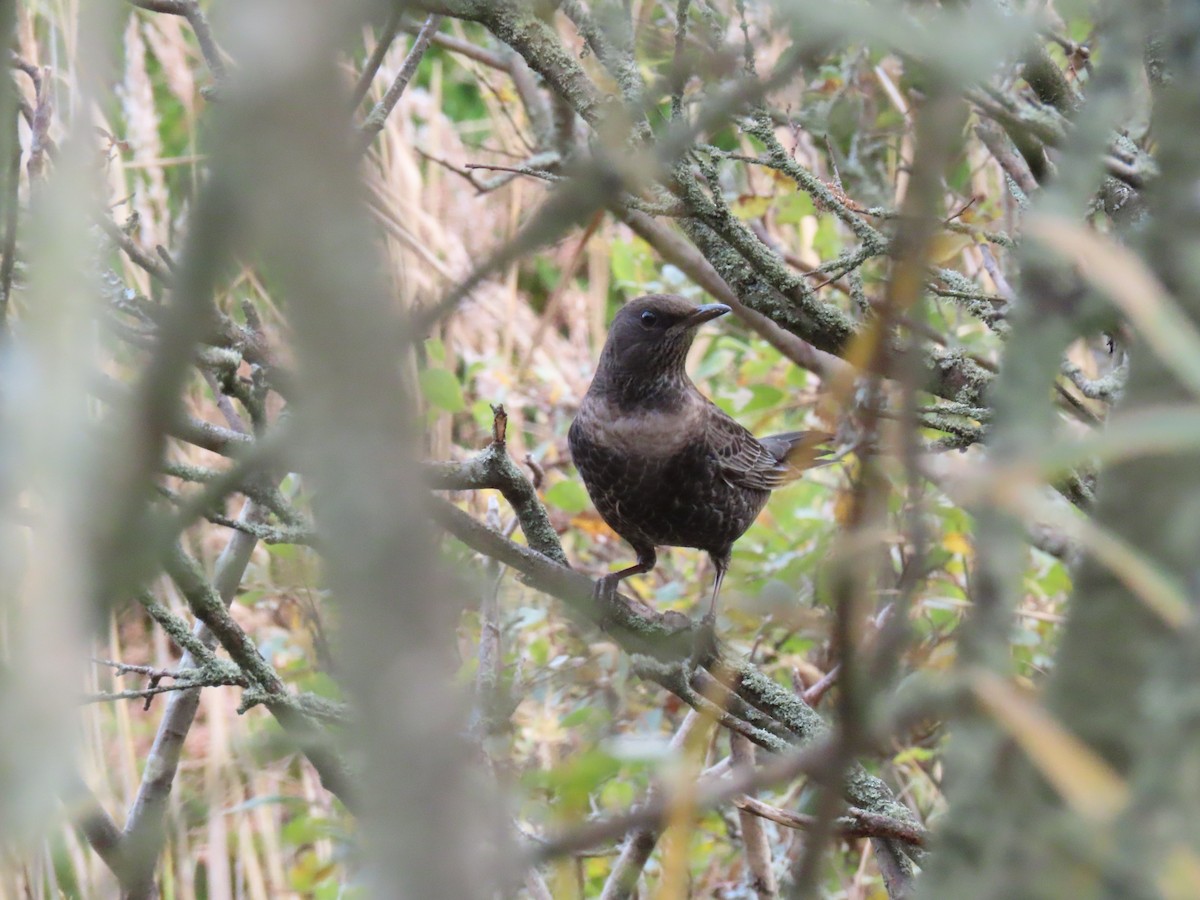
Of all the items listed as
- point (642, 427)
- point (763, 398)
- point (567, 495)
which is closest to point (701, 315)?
point (642, 427)

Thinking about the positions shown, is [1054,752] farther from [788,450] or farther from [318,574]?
[788,450]

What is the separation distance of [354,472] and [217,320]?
1222 millimetres

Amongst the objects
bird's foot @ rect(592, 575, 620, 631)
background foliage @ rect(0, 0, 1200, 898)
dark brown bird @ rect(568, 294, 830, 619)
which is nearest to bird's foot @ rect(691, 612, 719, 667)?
background foliage @ rect(0, 0, 1200, 898)

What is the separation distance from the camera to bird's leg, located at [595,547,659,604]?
6.81ft

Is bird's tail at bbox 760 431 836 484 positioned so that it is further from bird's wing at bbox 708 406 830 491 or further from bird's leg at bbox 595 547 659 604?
bird's leg at bbox 595 547 659 604

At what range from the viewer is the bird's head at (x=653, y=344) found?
2.97 m

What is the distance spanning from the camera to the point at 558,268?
17.6 feet

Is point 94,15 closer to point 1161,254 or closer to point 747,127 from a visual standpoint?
point 1161,254

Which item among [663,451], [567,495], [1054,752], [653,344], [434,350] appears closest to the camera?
[1054,752]

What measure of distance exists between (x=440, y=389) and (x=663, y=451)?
0.55 metres

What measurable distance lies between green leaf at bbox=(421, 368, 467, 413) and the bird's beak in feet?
1.87

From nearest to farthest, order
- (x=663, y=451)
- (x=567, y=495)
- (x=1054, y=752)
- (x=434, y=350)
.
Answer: (x=1054, y=752), (x=663, y=451), (x=567, y=495), (x=434, y=350)

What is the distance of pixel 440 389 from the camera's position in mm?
2891

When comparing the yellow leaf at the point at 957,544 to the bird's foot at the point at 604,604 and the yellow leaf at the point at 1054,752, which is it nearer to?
the bird's foot at the point at 604,604
